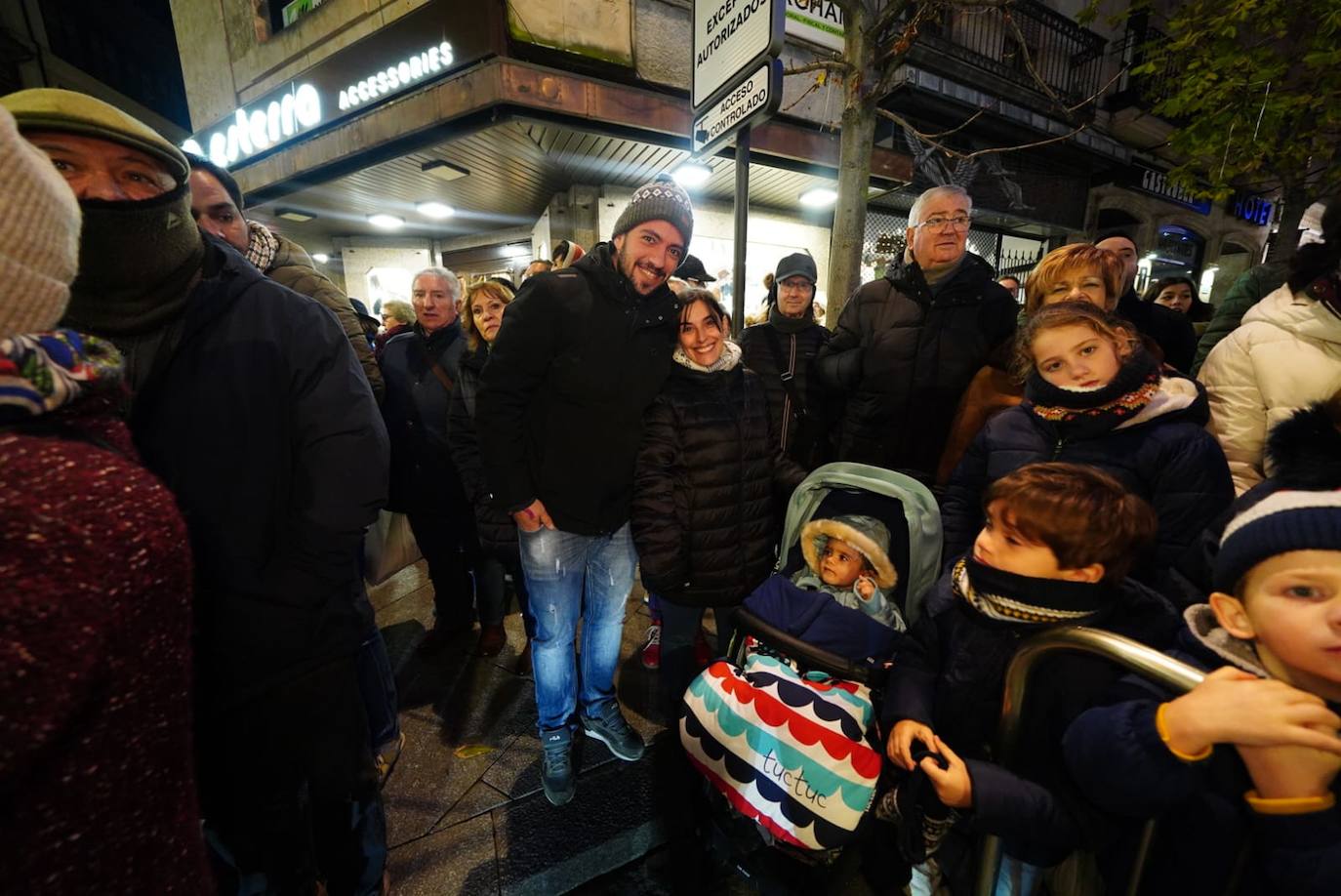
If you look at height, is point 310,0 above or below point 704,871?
above

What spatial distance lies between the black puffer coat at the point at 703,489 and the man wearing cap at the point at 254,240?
4.68ft

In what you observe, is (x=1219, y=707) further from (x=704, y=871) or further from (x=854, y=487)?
(x=704, y=871)

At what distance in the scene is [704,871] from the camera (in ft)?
6.09

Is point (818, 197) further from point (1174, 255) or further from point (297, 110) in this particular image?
point (1174, 255)

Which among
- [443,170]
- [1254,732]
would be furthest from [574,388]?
[443,170]

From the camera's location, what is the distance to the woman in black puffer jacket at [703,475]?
215 cm

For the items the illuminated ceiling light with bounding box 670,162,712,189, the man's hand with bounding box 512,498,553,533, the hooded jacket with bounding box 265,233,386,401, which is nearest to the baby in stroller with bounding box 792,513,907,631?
the man's hand with bounding box 512,498,553,533

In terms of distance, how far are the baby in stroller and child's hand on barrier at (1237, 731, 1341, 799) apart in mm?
1048

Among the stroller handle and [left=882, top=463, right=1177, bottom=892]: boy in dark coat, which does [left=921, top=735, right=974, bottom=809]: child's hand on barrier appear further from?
Result: the stroller handle

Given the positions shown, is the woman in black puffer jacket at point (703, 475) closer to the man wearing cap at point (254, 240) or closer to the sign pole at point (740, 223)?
the sign pole at point (740, 223)

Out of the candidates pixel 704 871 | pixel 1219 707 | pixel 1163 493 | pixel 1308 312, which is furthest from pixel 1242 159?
pixel 704 871

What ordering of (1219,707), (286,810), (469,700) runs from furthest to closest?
(469,700)
(286,810)
(1219,707)

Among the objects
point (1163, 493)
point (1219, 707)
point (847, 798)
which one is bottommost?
point (847, 798)

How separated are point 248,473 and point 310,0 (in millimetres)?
11344
